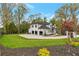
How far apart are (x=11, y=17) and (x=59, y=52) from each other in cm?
47

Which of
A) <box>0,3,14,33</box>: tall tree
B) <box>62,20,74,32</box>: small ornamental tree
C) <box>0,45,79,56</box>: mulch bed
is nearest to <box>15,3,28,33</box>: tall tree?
<box>0,3,14,33</box>: tall tree

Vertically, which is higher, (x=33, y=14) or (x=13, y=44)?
(x=33, y=14)

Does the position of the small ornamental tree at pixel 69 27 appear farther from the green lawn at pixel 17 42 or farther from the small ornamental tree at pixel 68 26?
the green lawn at pixel 17 42

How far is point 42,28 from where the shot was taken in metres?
2.95

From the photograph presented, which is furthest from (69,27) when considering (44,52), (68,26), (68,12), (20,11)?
(20,11)

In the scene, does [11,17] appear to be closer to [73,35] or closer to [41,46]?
[41,46]

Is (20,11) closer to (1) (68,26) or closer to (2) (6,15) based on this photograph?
(2) (6,15)

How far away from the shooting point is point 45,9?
292cm

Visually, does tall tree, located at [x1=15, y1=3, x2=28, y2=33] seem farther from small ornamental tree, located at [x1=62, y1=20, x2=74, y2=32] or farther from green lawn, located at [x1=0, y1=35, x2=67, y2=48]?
small ornamental tree, located at [x1=62, y1=20, x2=74, y2=32]

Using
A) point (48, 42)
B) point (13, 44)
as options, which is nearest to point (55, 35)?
point (48, 42)

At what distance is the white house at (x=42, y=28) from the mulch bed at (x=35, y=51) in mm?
127

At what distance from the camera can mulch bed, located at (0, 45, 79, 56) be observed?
2.90 metres

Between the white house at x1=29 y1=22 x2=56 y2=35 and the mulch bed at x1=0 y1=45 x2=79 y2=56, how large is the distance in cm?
13

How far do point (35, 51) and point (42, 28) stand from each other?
0.63 ft
